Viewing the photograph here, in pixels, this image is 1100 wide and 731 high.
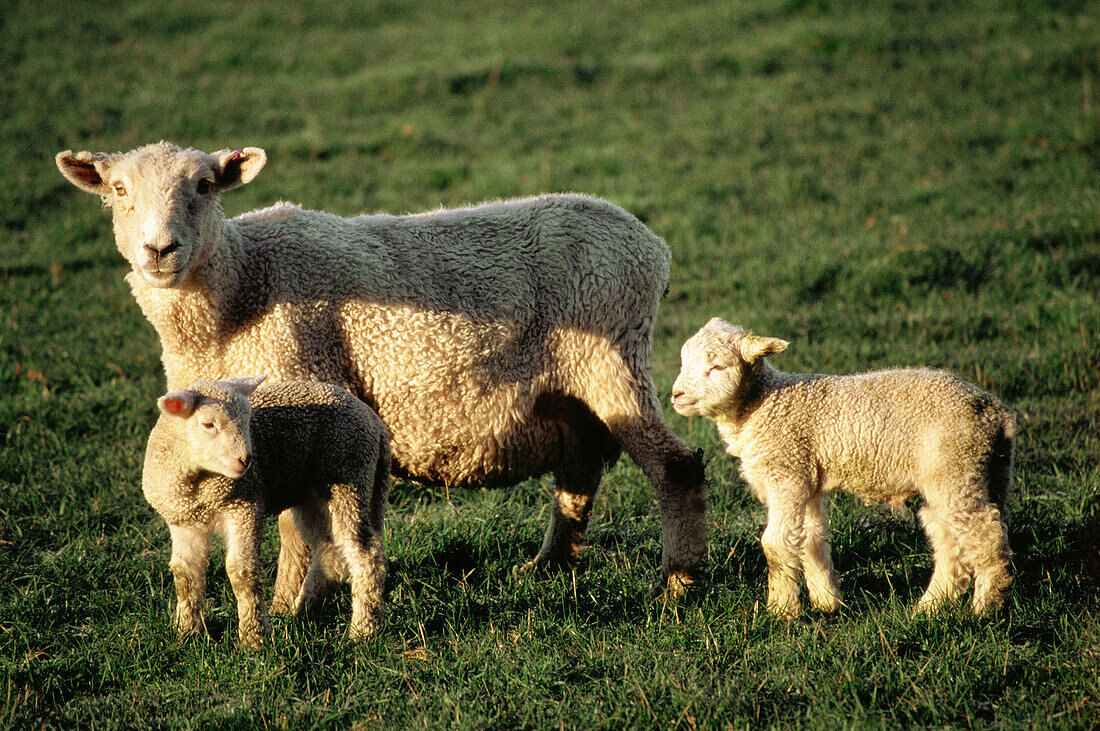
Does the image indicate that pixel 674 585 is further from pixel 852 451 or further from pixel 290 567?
pixel 290 567

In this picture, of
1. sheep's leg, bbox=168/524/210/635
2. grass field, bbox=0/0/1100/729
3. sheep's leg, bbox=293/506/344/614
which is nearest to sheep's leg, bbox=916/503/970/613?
grass field, bbox=0/0/1100/729

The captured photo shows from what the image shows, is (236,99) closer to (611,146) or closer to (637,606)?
(611,146)

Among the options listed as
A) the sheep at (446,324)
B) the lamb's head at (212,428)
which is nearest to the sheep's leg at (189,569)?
the lamb's head at (212,428)

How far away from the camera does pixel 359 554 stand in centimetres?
441

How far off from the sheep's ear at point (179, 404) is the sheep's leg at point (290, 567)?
3.41 feet

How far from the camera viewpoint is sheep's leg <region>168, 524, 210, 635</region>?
14.2ft

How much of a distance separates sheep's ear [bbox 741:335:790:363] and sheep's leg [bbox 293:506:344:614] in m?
2.03

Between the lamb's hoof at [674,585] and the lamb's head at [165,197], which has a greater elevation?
Answer: the lamb's head at [165,197]

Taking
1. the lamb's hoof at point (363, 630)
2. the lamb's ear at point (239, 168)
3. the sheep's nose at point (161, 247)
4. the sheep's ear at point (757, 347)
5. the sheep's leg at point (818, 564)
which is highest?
the lamb's ear at point (239, 168)

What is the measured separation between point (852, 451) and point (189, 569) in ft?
9.69

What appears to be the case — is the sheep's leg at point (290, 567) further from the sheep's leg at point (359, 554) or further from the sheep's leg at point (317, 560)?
the sheep's leg at point (359, 554)

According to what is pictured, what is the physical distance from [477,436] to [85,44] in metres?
14.3

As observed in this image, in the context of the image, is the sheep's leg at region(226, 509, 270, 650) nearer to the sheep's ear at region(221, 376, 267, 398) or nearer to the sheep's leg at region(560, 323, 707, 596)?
the sheep's ear at region(221, 376, 267, 398)

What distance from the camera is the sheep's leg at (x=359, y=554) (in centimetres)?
438
